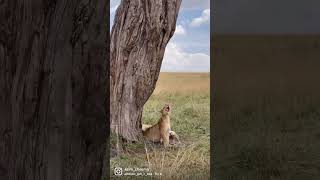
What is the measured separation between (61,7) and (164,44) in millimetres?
427

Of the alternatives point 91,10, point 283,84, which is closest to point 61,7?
point 91,10

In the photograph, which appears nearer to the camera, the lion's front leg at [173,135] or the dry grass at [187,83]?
the dry grass at [187,83]

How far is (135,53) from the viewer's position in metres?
2.18

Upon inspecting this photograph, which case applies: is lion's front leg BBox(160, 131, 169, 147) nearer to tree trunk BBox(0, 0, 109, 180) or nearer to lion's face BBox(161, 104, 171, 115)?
lion's face BBox(161, 104, 171, 115)

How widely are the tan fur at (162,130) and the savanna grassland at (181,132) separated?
21 millimetres

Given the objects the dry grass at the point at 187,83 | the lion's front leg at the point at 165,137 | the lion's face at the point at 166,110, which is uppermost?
the dry grass at the point at 187,83

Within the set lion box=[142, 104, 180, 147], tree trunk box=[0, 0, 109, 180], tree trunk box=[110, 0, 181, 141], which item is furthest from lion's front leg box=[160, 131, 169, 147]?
tree trunk box=[0, 0, 109, 180]

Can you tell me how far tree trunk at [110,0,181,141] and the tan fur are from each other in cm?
6

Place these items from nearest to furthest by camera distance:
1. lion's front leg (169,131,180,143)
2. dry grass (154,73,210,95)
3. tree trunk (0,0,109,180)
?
tree trunk (0,0,109,180) < dry grass (154,73,210,95) < lion's front leg (169,131,180,143)

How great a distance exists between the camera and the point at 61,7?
190cm

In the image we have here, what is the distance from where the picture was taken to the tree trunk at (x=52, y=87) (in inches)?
74.5

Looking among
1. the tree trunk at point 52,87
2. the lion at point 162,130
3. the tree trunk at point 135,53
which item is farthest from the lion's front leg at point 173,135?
the tree trunk at point 52,87

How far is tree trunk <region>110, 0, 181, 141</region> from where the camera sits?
6.95 ft

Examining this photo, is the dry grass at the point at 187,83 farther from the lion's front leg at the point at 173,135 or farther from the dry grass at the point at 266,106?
the lion's front leg at the point at 173,135
